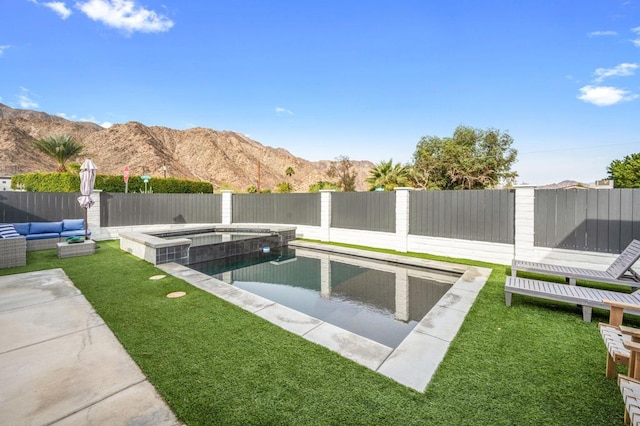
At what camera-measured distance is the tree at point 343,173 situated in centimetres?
3241

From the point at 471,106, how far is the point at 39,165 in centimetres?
5638

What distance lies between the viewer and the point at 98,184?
607 inches

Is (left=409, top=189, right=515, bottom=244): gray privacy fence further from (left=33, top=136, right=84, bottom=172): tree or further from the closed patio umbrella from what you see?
(left=33, top=136, right=84, bottom=172): tree

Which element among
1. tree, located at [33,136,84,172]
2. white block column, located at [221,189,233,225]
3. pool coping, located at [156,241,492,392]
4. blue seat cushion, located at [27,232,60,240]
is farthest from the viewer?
tree, located at [33,136,84,172]

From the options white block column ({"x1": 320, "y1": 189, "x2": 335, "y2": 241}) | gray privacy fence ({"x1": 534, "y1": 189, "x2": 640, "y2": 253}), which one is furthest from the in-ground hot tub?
gray privacy fence ({"x1": 534, "y1": 189, "x2": 640, "y2": 253})

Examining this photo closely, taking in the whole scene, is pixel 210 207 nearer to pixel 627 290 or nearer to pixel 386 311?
pixel 386 311

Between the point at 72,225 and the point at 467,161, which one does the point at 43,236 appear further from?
the point at 467,161

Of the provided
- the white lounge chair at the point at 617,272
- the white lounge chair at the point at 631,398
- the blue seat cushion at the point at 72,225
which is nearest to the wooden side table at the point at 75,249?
the blue seat cushion at the point at 72,225

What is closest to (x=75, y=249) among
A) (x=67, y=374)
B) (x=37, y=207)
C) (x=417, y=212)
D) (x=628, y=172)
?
(x=37, y=207)

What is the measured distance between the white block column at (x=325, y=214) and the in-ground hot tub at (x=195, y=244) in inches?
48.6

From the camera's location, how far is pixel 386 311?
4590 millimetres

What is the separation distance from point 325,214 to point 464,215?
4.98 m

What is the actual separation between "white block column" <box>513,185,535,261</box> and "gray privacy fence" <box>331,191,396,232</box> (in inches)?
132

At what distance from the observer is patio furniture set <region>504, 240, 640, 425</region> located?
1.75 m
